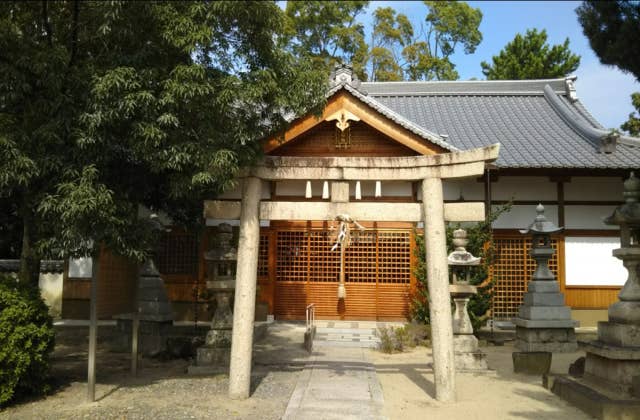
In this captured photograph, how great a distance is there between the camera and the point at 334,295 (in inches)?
569

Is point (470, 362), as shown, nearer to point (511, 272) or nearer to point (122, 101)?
point (511, 272)

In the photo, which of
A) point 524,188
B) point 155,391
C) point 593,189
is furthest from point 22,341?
point 593,189

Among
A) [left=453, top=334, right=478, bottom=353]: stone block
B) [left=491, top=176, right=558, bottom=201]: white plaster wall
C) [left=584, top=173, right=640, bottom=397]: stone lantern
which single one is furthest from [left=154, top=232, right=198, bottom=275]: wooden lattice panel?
[left=584, top=173, right=640, bottom=397]: stone lantern

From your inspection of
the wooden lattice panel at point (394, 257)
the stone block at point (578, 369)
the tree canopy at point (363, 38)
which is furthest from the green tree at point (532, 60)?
the stone block at point (578, 369)

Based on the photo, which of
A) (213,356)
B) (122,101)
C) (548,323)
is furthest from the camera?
(548,323)

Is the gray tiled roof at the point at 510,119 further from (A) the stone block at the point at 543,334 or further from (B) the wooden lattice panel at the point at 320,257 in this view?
(A) the stone block at the point at 543,334

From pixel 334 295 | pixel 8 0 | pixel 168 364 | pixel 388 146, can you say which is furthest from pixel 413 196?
pixel 8 0

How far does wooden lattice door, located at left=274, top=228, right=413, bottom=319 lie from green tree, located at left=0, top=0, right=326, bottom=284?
754 centimetres

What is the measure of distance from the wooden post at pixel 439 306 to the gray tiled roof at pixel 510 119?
490cm

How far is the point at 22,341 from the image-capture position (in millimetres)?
6637

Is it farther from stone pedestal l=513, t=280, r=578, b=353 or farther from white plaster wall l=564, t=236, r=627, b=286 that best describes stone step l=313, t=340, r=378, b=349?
white plaster wall l=564, t=236, r=627, b=286

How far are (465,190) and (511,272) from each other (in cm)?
266

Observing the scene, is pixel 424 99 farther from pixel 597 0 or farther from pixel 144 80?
pixel 144 80

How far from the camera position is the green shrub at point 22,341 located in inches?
255
